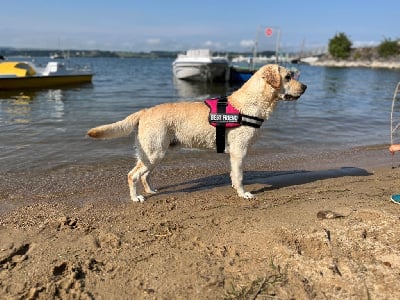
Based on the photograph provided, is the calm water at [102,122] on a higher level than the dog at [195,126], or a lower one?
lower

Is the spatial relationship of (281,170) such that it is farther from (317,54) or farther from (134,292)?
(317,54)

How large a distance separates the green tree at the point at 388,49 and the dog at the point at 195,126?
11096 cm

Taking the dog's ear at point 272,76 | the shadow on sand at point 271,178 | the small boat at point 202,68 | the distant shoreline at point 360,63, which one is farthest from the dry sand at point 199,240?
the distant shoreline at point 360,63

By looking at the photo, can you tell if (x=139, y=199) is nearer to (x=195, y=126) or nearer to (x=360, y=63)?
(x=195, y=126)

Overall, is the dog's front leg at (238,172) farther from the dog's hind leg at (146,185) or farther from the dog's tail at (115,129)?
the dog's tail at (115,129)

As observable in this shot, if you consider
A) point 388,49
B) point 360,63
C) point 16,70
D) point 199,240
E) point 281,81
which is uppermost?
point 388,49

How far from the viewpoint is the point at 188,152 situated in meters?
8.75

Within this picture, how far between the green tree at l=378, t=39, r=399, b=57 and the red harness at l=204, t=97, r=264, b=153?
365 feet

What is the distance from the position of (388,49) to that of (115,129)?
11443cm

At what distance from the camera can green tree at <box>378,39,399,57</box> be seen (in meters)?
102

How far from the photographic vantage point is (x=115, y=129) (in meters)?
5.52

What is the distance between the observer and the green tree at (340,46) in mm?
116562

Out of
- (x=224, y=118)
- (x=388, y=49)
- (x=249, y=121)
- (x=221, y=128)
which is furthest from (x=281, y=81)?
(x=388, y=49)

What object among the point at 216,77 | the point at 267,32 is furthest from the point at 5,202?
the point at 267,32
